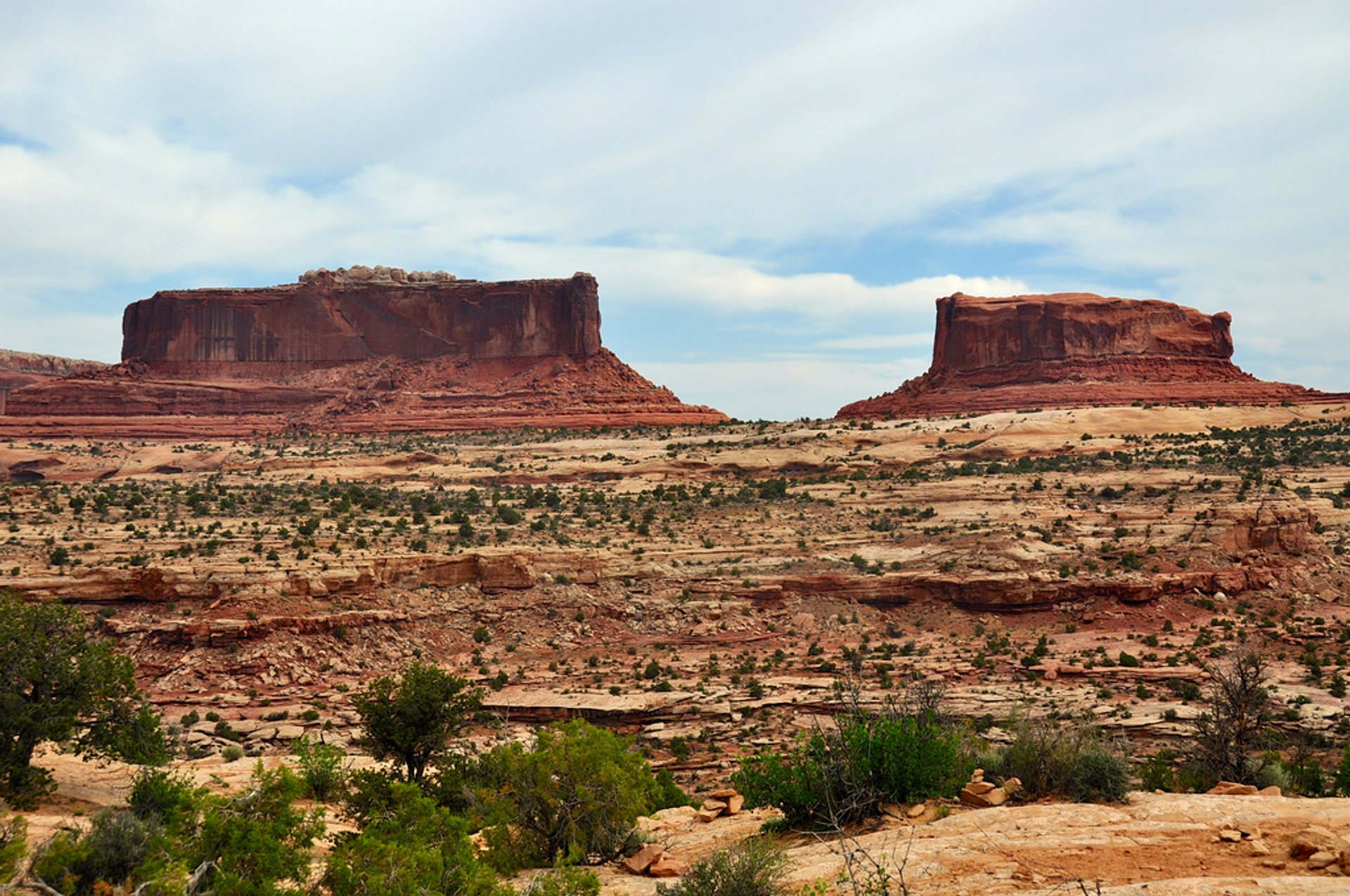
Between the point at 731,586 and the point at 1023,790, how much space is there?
56.4ft

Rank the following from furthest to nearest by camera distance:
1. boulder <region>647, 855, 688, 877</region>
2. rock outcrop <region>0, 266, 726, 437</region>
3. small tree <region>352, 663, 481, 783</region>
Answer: rock outcrop <region>0, 266, 726, 437</region>, small tree <region>352, 663, 481, 783</region>, boulder <region>647, 855, 688, 877</region>

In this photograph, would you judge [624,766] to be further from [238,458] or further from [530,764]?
[238,458]

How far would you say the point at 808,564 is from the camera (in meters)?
29.4

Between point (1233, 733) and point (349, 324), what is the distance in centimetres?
7693

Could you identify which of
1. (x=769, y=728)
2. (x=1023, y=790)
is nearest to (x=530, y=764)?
(x=1023, y=790)

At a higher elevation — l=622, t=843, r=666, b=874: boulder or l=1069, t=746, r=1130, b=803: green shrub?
l=1069, t=746, r=1130, b=803: green shrub

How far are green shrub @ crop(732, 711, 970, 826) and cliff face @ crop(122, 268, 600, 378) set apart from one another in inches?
2673

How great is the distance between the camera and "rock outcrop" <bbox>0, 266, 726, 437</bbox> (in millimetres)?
70875

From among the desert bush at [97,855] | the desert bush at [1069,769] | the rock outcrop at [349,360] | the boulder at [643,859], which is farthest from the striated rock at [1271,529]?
the rock outcrop at [349,360]

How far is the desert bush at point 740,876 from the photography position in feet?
26.4

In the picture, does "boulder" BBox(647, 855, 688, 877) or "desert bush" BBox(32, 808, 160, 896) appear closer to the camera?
"desert bush" BBox(32, 808, 160, 896)

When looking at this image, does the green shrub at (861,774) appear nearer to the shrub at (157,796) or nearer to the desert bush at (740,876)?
the desert bush at (740,876)

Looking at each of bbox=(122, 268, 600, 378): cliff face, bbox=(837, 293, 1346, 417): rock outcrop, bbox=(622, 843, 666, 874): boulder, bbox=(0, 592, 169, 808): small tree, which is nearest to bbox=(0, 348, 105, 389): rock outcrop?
bbox=(122, 268, 600, 378): cliff face

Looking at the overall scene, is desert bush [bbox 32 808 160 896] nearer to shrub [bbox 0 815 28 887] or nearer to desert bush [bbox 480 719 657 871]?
shrub [bbox 0 815 28 887]
